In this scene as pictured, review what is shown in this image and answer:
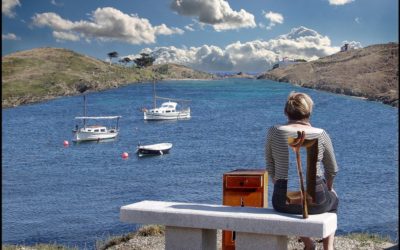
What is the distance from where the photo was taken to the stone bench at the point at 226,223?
4.55m

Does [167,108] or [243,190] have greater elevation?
[167,108]

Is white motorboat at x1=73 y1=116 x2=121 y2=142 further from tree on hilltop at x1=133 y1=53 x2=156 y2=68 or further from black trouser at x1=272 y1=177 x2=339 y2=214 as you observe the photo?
black trouser at x1=272 y1=177 x2=339 y2=214

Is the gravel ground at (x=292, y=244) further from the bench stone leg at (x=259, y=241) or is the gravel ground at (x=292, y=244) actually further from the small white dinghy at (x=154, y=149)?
the small white dinghy at (x=154, y=149)

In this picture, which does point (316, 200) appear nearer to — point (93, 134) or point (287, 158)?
point (287, 158)

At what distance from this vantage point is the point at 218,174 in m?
29.1

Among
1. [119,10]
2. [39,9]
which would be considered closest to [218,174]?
[119,10]

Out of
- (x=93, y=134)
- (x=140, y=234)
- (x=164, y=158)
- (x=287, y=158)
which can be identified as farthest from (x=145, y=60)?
(x=287, y=158)

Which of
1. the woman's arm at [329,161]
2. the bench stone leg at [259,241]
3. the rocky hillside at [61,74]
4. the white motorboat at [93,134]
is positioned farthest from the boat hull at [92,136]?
the woman's arm at [329,161]

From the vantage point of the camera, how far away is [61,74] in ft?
188

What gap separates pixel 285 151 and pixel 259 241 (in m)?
0.67

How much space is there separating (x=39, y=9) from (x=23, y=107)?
67.6ft

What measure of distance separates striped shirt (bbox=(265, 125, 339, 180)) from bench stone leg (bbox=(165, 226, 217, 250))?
2.36 feet

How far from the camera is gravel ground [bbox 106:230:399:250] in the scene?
657 centimetres

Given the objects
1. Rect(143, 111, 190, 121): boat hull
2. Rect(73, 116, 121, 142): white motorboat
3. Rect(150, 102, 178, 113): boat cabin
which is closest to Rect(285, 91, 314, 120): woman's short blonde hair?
Rect(73, 116, 121, 142): white motorboat
